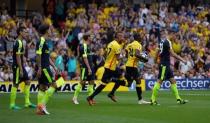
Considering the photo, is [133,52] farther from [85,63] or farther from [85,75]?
[85,75]

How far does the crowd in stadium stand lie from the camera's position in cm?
3084

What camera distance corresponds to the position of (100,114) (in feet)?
53.1

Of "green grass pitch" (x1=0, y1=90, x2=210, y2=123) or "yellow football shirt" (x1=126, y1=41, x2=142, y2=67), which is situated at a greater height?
"yellow football shirt" (x1=126, y1=41, x2=142, y2=67)

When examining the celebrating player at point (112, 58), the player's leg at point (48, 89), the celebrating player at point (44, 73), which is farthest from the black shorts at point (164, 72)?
the player's leg at point (48, 89)

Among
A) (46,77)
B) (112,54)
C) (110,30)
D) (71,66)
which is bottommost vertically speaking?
(46,77)

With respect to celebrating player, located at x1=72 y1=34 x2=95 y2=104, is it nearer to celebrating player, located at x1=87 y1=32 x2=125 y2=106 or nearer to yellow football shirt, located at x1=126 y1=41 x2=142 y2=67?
celebrating player, located at x1=87 y1=32 x2=125 y2=106

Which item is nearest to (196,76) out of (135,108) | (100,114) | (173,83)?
(173,83)

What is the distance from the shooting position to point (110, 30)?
3303 centimetres

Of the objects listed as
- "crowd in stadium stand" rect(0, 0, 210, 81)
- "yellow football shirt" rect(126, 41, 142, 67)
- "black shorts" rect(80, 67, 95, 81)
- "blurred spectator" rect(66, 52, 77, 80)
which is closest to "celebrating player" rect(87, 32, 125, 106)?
"yellow football shirt" rect(126, 41, 142, 67)

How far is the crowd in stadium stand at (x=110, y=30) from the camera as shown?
101 feet

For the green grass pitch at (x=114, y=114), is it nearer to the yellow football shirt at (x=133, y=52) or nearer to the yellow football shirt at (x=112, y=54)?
the yellow football shirt at (x=112, y=54)

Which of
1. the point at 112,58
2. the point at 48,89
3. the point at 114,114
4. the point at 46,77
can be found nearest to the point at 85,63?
the point at 112,58

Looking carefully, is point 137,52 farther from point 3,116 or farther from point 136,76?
point 3,116

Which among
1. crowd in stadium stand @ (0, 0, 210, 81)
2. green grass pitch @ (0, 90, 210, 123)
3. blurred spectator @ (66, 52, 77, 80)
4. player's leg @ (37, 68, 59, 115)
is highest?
crowd in stadium stand @ (0, 0, 210, 81)
